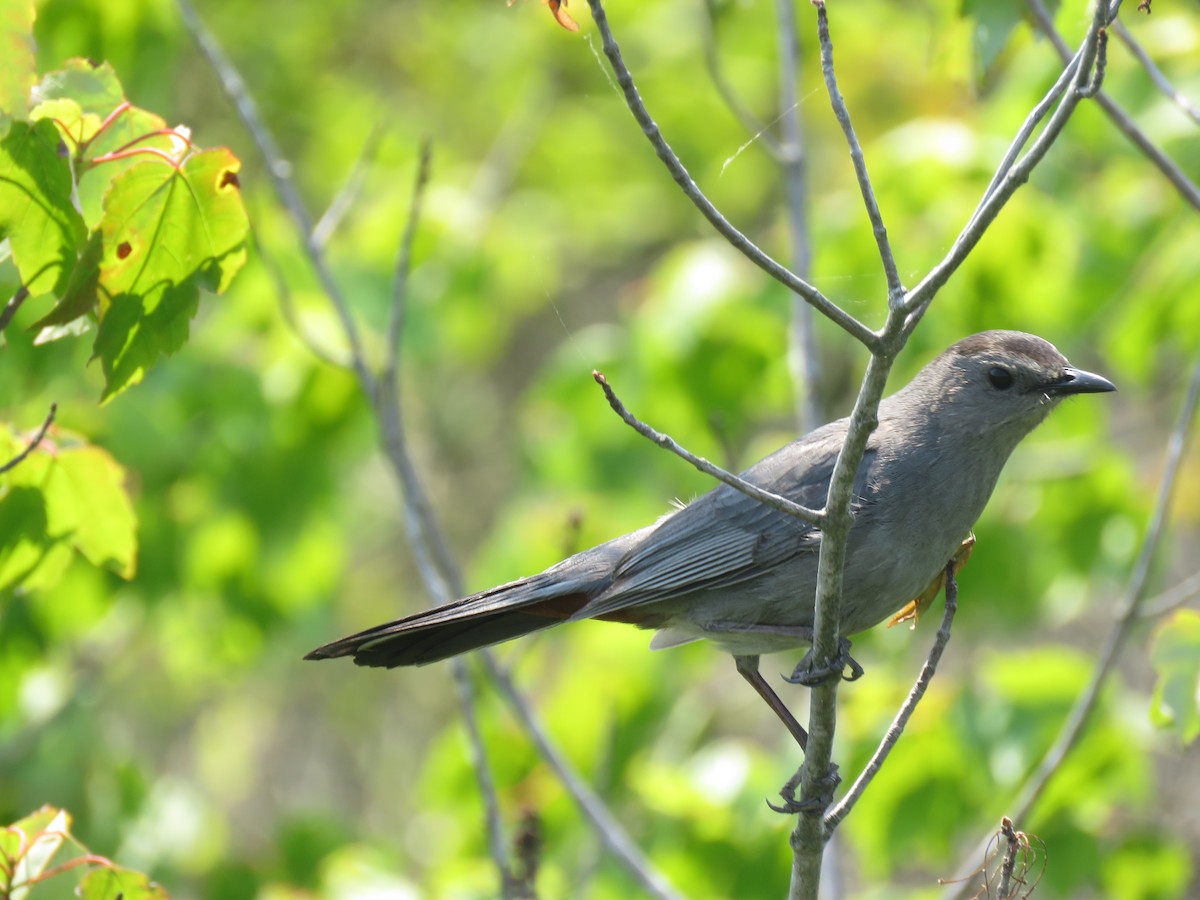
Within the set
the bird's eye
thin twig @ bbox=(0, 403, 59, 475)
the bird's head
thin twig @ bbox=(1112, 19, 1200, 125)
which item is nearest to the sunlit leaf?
thin twig @ bbox=(0, 403, 59, 475)

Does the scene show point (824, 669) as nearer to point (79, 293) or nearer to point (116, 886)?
point (116, 886)

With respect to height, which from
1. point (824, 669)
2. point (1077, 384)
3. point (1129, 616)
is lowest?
point (824, 669)

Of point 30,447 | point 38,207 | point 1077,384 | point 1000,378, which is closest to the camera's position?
point 38,207

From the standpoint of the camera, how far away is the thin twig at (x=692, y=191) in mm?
1866

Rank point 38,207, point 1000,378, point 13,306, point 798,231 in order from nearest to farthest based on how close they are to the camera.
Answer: point 38,207
point 13,306
point 1000,378
point 798,231

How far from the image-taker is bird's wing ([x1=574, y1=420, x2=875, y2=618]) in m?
3.19

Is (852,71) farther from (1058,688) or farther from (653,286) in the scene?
(1058,688)

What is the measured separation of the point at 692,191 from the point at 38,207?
117cm

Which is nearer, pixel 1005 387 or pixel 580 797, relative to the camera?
pixel 1005 387

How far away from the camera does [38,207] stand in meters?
2.20

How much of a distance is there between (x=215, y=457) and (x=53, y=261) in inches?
100

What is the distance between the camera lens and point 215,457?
4707 millimetres

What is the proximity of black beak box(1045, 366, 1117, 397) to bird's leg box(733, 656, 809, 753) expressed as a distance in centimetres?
103

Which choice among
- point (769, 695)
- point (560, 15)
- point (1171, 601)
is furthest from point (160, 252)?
point (1171, 601)
